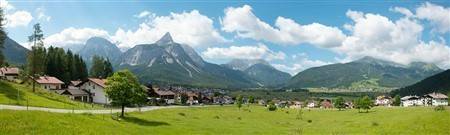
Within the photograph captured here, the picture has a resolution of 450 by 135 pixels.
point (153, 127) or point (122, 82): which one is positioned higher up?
point (122, 82)

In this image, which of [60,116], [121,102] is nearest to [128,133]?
[60,116]

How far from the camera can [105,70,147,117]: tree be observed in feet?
274

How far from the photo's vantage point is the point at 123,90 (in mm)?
84812

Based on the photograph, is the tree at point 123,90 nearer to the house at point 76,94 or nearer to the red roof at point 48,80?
the house at point 76,94

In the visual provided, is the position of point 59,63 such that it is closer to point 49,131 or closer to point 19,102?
point 19,102

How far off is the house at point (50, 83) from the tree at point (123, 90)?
2686 inches

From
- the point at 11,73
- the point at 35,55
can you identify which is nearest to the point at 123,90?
the point at 35,55

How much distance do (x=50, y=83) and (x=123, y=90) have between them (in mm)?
72521

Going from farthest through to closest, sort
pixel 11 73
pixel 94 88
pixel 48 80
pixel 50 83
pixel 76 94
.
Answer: pixel 94 88, pixel 11 73, pixel 48 80, pixel 76 94, pixel 50 83

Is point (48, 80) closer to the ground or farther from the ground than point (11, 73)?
closer to the ground

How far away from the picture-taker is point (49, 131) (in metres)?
46.8

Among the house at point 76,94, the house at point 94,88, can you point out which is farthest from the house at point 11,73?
the house at point 94,88

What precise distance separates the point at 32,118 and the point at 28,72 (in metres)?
76.4

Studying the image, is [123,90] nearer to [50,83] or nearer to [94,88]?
[50,83]
